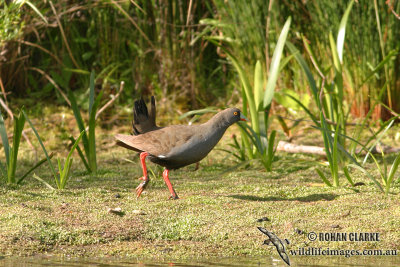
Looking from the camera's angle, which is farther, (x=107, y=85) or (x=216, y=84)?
(x=216, y=84)

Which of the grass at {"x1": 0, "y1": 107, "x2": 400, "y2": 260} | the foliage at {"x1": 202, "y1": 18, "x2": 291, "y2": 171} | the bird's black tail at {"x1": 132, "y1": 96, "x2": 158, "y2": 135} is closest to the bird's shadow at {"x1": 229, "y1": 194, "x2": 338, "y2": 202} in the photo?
the grass at {"x1": 0, "y1": 107, "x2": 400, "y2": 260}

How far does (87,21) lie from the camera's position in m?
8.30

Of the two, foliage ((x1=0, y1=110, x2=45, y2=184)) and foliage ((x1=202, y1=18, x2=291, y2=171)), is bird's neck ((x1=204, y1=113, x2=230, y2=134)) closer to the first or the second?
foliage ((x1=202, y1=18, x2=291, y2=171))

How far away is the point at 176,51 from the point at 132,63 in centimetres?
72

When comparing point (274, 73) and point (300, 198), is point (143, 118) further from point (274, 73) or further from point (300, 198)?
point (300, 198)

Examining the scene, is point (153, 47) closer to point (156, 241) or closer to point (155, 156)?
point (155, 156)

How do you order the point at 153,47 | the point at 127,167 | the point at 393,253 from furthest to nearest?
the point at 153,47, the point at 127,167, the point at 393,253

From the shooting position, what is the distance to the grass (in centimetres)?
359

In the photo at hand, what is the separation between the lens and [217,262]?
3.32m

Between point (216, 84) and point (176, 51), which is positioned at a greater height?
point (176, 51)

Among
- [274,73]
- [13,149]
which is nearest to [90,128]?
[13,149]

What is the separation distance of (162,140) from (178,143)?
6.6 inches

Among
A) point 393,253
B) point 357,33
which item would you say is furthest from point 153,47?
point 393,253

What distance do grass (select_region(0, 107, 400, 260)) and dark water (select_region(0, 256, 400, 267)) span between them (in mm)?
110
